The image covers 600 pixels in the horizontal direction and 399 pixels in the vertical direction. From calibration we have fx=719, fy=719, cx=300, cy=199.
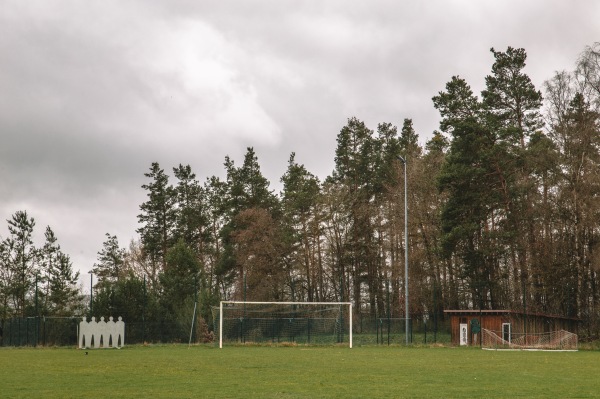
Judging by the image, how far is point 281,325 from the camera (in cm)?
4369

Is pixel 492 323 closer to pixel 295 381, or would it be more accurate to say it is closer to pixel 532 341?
pixel 532 341

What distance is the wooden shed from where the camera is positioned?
43.0m

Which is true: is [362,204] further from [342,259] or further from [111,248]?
[111,248]

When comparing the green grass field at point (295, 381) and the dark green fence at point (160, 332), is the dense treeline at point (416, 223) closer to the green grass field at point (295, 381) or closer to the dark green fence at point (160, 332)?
the dark green fence at point (160, 332)

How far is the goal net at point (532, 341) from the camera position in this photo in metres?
37.2

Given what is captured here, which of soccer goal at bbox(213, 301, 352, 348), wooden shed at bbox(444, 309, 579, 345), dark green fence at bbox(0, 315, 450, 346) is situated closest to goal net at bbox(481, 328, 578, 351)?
wooden shed at bbox(444, 309, 579, 345)

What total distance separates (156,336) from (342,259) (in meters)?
24.1

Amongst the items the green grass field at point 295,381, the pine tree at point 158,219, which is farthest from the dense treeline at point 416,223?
the green grass field at point 295,381

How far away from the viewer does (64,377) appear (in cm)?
1675

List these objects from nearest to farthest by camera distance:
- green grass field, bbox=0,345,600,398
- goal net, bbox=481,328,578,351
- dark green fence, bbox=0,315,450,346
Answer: green grass field, bbox=0,345,600,398
goal net, bbox=481,328,578,351
dark green fence, bbox=0,315,450,346

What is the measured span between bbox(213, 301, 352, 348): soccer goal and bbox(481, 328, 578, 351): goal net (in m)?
8.08

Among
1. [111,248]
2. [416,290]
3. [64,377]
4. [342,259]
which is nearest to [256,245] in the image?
[342,259]

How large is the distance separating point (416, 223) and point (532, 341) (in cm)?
1680

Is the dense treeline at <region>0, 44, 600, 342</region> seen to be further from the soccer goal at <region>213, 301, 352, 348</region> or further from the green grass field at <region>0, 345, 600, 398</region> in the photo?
the green grass field at <region>0, 345, 600, 398</region>
